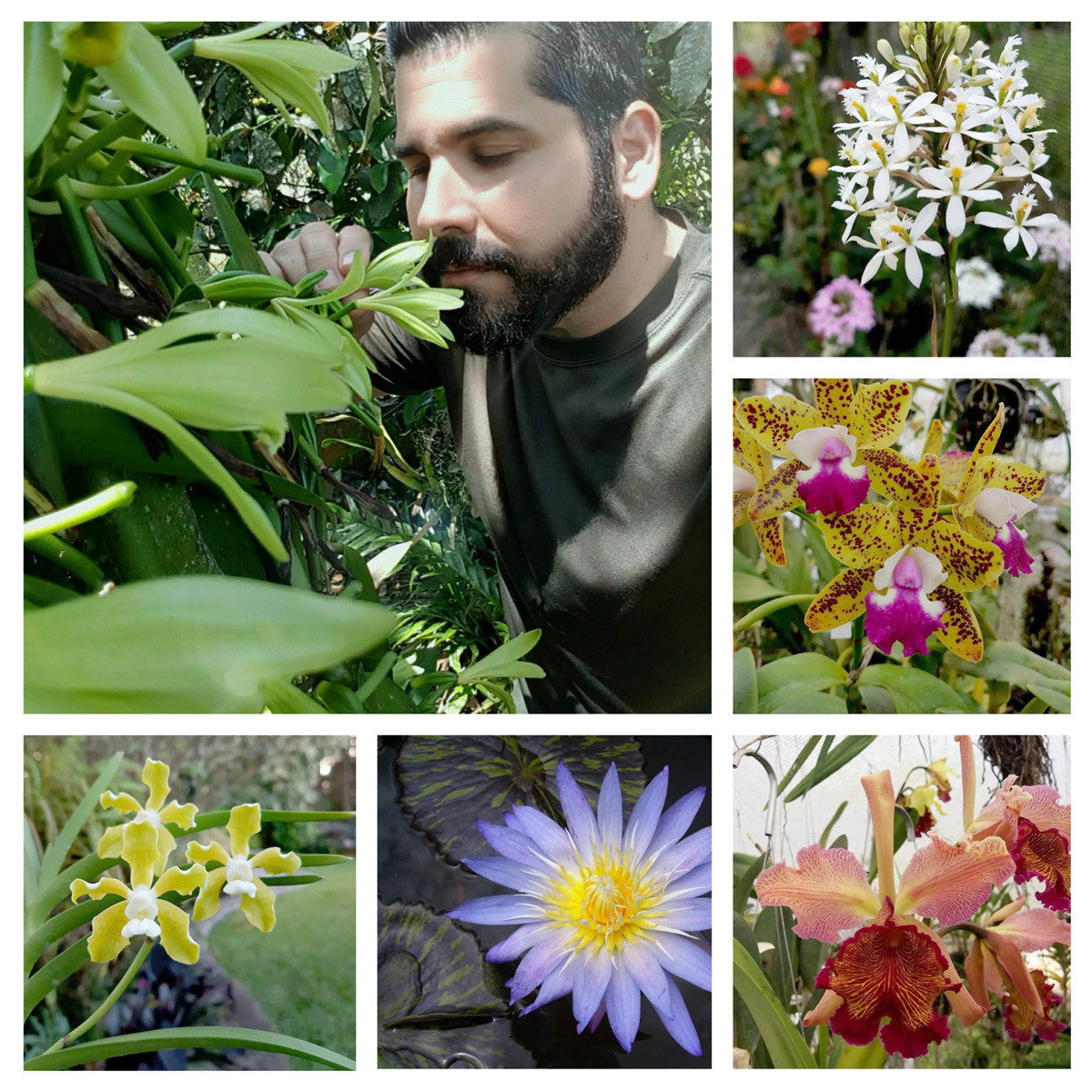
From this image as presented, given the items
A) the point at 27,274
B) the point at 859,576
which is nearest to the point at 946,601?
the point at 859,576

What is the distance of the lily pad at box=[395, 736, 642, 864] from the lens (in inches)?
42.0

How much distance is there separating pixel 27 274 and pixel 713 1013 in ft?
3.32

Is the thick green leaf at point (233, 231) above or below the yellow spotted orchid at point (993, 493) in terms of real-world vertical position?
above

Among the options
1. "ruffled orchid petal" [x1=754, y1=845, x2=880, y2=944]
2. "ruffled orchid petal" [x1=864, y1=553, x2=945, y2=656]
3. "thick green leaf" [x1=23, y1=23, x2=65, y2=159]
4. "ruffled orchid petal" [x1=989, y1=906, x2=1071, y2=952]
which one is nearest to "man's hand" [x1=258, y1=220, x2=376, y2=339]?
"thick green leaf" [x1=23, y1=23, x2=65, y2=159]

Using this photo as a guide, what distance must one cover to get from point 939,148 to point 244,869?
3.40 ft

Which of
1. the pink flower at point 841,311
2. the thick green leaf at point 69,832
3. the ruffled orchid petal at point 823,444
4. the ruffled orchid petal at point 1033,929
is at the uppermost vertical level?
the pink flower at point 841,311

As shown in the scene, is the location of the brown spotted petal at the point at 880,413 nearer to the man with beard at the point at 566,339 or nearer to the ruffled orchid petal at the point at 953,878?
the man with beard at the point at 566,339

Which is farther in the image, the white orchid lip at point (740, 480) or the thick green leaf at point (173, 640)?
the white orchid lip at point (740, 480)

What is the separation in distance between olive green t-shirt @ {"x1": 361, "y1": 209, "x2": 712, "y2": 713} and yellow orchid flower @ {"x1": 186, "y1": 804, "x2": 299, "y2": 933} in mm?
309

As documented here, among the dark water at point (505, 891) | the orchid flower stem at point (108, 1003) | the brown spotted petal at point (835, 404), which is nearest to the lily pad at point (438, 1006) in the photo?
the dark water at point (505, 891)

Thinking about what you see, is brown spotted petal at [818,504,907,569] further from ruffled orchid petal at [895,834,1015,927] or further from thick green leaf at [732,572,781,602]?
ruffled orchid petal at [895,834,1015,927]

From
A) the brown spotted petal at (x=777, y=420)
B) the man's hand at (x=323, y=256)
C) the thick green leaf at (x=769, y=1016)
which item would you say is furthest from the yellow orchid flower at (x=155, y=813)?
the brown spotted petal at (x=777, y=420)

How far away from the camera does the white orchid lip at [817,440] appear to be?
3.37 feet

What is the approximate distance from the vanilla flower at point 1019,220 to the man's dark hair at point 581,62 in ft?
1.28
